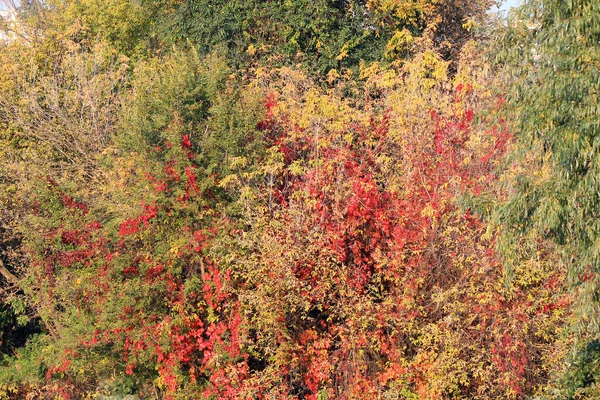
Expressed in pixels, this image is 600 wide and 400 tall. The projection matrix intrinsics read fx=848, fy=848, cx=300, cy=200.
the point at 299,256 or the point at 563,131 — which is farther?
the point at 299,256

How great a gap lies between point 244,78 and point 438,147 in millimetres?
8283

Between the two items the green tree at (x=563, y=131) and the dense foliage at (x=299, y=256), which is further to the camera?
the dense foliage at (x=299, y=256)

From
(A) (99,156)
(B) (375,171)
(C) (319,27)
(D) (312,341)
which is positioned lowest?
(D) (312,341)

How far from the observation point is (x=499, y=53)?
9.90 metres

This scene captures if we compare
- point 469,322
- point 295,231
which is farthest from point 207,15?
point 469,322

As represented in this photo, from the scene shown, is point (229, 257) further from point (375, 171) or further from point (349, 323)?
point (375, 171)

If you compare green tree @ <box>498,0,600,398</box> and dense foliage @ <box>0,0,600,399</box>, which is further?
dense foliage @ <box>0,0,600,399</box>

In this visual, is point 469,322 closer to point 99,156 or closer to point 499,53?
point 499,53

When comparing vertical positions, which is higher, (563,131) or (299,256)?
(563,131)

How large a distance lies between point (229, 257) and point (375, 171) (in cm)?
371

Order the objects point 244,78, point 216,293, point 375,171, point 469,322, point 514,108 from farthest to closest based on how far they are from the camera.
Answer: point 244,78 → point 375,171 → point 216,293 → point 469,322 → point 514,108

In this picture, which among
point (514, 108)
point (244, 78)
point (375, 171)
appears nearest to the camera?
point (514, 108)

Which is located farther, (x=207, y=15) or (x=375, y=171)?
(x=207, y=15)

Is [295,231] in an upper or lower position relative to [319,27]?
lower
